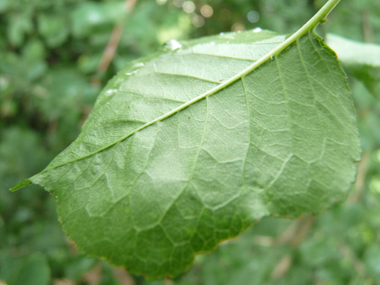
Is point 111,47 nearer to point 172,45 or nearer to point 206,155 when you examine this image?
point 172,45

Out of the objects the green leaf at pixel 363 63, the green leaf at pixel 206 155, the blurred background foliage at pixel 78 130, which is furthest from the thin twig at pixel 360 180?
the green leaf at pixel 206 155

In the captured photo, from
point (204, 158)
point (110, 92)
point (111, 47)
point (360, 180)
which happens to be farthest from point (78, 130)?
point (360, 180)

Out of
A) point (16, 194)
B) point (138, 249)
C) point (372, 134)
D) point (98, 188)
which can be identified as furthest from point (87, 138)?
point (372, 134)

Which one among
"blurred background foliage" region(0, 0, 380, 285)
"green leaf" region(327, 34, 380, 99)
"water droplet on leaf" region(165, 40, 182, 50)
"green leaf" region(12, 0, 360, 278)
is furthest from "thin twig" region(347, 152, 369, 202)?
"water droplet on leaf" region(165, 40, 182, 50)

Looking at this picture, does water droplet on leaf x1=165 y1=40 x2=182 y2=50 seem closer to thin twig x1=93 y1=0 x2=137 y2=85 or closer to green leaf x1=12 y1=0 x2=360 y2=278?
green leaf x1=12 y1=0 x2=360 y2=278

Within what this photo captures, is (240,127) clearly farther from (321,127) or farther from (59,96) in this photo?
(59,96)

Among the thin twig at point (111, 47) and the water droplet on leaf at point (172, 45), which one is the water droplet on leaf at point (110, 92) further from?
the thin twig at point (111, 47)
